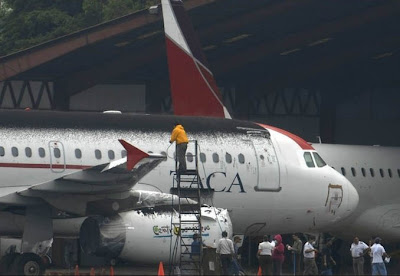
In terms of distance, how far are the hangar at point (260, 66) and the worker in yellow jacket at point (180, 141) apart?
33.6 ft

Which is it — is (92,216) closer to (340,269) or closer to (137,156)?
(137,156)

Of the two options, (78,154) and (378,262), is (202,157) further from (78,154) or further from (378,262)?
(378,262)

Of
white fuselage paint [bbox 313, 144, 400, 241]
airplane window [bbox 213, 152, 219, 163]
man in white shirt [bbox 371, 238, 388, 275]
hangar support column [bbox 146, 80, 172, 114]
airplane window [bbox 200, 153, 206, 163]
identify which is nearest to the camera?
man in white shirt [bbox 371, 238, 388, 275]

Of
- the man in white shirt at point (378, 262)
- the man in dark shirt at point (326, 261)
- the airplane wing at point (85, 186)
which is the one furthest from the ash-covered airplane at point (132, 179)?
the man in white shirt at point (378, 262)

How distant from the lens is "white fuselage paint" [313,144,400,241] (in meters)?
39.7

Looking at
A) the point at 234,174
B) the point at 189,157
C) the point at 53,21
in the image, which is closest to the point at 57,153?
the point at 189,157

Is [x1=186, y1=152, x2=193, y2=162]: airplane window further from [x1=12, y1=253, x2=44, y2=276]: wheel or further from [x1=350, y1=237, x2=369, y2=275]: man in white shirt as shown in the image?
[x1=350, y1=237, x2=369, y2=275]: man in white shirt

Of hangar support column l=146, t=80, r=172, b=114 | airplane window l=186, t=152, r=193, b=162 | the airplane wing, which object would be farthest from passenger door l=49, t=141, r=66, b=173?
hangar support column l=146, t=80, r=172, b=114

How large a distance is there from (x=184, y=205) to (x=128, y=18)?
11.6 m

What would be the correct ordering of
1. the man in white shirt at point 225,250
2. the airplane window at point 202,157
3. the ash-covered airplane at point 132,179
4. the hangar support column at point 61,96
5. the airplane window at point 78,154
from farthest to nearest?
the hangar support column at point 61,96, the airplane window at point 202,157, the airplane window at point 78,154, the man in white shirt at point 225,250, the ash-covered airplane at point 132,179

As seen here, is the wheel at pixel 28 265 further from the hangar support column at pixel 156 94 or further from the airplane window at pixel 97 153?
the hangar support column at pixel 156 94

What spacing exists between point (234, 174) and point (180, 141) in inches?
136

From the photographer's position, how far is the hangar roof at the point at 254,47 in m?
40.5

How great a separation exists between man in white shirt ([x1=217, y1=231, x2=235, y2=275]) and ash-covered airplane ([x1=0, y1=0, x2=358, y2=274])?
1.46 m
